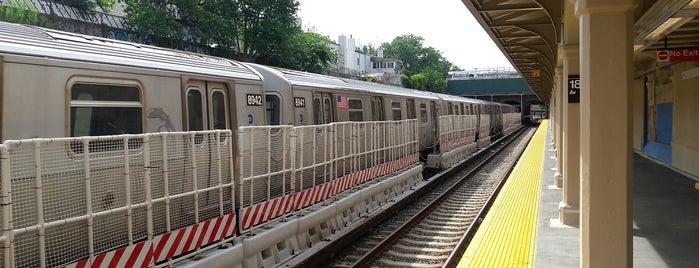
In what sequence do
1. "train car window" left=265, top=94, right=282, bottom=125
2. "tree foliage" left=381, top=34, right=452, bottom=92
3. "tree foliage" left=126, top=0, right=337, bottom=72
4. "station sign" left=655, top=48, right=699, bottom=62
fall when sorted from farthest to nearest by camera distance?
"tree foliage" left=381, top=34, right=452, bottom=92
"tree foliage" left=126, top=0, right=337, bottom=72
"train car window" left=265, top=94, right=282, bottom=125
"station sign" left=655, top=48, right=699, bottom=62

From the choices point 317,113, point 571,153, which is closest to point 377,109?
point 317,113

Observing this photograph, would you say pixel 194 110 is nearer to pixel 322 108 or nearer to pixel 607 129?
pixel 322 108

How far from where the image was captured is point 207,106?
7965 mm

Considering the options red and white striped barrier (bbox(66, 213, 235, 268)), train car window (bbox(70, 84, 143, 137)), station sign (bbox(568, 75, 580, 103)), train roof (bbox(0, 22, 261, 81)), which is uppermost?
train roof (bbox(0, 22, 261, 81))

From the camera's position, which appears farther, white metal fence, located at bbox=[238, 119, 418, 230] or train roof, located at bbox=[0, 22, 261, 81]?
white metal fence, located at bbox=[238, 119, 418, 230]

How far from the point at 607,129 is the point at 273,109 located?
7181 mm

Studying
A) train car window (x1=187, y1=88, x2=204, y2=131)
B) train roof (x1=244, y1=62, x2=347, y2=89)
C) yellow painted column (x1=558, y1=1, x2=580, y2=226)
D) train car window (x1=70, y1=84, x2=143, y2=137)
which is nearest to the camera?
train car window (x1=70, y1=84, x2=143, y2=137)

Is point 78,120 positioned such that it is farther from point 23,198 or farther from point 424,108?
point 424,108

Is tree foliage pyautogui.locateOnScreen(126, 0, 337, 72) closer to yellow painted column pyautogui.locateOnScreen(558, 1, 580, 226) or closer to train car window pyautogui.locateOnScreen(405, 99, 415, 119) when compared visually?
train car window pyautogui.locateOnScreen(405, 99, 415, 119)

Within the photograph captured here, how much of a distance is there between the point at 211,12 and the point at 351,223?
3045cm

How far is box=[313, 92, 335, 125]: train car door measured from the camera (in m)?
12.0

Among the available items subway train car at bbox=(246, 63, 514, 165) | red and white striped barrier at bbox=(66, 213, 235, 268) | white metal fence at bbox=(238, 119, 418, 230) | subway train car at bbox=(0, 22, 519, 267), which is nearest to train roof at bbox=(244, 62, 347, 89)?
subway train car at bbox=(246, 63, 514, 165)

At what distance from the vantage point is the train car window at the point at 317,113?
Result: 1194 cm

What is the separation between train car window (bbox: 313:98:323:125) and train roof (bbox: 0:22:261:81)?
3496mm
